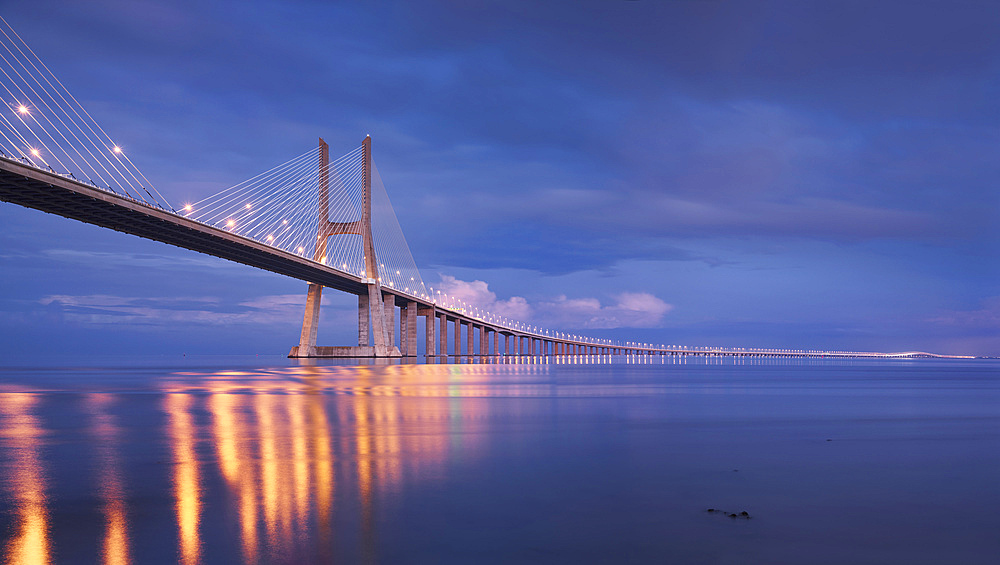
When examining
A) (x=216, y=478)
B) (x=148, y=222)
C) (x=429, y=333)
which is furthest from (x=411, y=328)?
(x=216, y=478)

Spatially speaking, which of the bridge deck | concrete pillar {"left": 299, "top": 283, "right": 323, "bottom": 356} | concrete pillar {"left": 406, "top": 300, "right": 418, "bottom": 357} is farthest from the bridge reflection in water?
concrete pillar {"left": 406, "top": 300, "right": 418, "bottom": 357}

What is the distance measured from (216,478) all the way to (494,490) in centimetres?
392

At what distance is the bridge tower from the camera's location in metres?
96.5

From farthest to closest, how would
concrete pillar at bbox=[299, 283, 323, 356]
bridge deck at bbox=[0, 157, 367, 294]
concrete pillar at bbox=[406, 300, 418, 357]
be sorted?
concrete pillar at bbox=[406, 300, 418, 357], concrete pillar at bbox=[299, 283, 323, 356], bridge deck at bbox=[0, 157, 367, 294]

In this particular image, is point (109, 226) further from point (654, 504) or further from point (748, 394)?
point (654, 504)

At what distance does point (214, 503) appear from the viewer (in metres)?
8.10

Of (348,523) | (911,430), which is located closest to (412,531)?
(348,523)

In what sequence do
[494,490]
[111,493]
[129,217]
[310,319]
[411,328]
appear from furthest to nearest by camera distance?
[411,328] → [310,319] → [129,217] → [494,490] → [111,493]

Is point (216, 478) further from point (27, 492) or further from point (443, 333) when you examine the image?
point (443, 333)

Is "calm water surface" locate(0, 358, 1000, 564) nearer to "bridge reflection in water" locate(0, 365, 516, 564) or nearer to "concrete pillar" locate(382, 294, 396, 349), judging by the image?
"bridge reflection in water" locate(0, 365, 516, 564)

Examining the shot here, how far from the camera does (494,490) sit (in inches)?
360

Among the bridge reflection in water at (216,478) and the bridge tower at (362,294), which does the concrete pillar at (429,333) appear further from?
the bridge reflection in water at (216,478)

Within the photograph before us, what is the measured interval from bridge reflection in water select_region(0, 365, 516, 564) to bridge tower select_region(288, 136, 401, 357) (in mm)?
75534

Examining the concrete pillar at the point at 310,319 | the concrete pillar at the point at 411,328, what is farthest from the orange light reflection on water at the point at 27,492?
the concrete pillar at the point at 411,328
